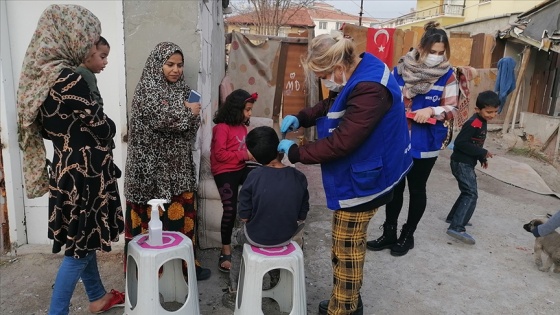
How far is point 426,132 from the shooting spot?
3279 millimetres

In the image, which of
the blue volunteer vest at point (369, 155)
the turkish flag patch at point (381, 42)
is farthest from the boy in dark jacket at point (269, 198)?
the turkish flag patch at point (381, 42)

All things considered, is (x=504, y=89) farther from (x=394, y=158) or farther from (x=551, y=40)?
(x=394, y=158)

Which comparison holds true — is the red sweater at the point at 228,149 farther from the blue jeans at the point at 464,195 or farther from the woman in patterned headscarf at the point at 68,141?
the blue jeans at the point at 464,195

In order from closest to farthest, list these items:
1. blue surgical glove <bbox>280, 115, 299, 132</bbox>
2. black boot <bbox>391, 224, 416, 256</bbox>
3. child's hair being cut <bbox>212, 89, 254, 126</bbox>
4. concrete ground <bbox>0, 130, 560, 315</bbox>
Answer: blue surgical glove <bbox>280, 115, 299, 132</bbox> → concrete ground <bbox>0, 130, 560, 315</bbox> → child's hair being cut <bbox>212, 89, 254, 126</bbox> → black boot <bbox>391, 224, 416, 256</bbox>

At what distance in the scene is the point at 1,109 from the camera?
309cm

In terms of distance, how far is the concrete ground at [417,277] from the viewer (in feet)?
9.27

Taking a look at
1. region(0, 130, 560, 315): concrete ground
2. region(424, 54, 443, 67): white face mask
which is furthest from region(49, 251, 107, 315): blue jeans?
region(424, 54, 443, 67): white face mask

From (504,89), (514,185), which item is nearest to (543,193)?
(514,185)

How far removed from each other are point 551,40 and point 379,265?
6545 mm

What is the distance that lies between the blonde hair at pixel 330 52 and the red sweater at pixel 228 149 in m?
1.15

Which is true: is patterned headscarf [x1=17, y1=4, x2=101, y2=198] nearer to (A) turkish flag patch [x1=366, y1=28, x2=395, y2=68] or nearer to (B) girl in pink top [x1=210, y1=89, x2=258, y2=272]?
(B) girl in pink top [x1=210, y1=89, x2=258, y2=272]

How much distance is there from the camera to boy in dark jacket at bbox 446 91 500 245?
148 inches

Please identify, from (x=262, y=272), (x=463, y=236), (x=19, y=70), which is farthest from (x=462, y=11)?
(x=262, y=272)

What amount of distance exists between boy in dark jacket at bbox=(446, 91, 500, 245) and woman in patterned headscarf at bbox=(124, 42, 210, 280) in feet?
8.46
